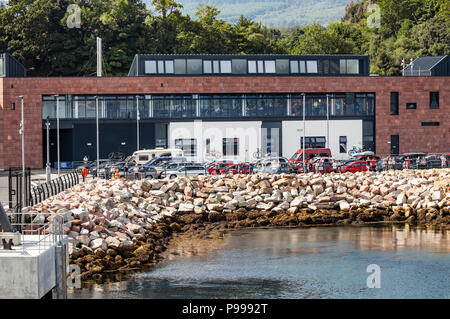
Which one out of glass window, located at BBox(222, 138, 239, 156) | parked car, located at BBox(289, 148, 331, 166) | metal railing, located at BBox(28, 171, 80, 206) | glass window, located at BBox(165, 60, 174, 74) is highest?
glass window, located at BBox(165, 60, 174, 74)

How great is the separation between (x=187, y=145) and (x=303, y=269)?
1894 inches

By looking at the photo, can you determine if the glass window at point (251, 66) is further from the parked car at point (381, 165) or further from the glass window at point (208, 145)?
the parked car at point (381, 165)

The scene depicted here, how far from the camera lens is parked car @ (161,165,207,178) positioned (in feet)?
200

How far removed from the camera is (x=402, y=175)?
5791cm

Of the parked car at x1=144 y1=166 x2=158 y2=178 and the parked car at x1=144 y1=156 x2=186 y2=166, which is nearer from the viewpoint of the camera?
the parked car at x1=144 y1=166 x2=158 y2=178

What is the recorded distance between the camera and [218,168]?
209 feet

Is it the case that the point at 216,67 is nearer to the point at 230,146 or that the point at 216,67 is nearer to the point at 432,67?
the point at 230,146

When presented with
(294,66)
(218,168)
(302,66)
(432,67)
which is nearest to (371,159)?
(218,168)

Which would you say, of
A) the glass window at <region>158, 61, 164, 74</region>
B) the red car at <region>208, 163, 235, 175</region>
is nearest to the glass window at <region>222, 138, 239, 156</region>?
the glass window at <region>158, 61, 164, 74</region>

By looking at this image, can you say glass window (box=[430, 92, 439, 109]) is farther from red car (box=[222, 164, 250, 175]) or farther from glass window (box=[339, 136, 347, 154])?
red car (box=[222, 164, 250, 175])

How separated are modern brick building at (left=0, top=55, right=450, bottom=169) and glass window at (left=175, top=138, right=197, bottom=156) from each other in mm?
118
